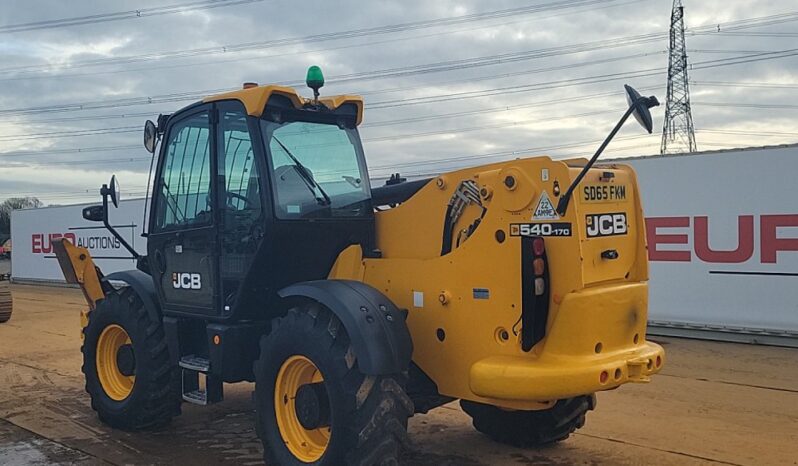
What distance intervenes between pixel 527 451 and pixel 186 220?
323 cm

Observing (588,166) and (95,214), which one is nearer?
(588,166)

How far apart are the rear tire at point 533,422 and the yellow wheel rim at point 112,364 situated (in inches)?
121

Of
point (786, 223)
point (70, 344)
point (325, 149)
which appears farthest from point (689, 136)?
point (325, 149)

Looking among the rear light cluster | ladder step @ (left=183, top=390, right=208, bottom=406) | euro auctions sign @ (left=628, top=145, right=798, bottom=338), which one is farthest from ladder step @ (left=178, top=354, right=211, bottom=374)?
euro auctions sign @ (left=628, top=145, right=798, bottom=338)

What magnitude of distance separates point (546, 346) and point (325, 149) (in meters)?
2.35

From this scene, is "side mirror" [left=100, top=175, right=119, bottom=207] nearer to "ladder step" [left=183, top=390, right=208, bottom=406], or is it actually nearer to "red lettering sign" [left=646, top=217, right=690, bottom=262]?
"ladder step" [left=183, top=390, right=208, bottom=406]

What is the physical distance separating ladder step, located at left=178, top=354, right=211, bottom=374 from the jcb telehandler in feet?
0.31

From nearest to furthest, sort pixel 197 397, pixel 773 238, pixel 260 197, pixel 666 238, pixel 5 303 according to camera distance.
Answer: pixel 260 197
pixel 197 397
pixel 773 238
pixel 666 238
pixel 5 303

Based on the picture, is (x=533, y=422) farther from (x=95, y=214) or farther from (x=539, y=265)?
(x=95, y=214)

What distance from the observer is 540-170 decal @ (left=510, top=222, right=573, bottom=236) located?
4.40m

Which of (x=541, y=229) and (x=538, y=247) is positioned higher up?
(x=541, y=229)

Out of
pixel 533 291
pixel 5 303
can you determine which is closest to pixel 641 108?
pixel 533 291

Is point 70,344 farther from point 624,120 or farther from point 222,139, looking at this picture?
point 624,120

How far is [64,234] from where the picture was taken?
81.3 ft
